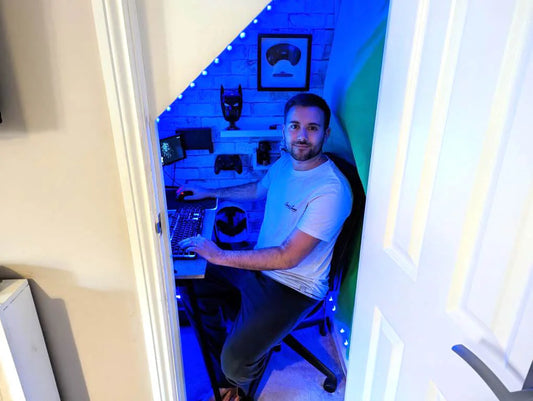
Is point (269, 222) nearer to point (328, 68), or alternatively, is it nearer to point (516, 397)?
point (328, 68)

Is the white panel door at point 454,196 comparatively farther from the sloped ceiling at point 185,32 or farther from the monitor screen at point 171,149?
the monitor screen at point 171,149

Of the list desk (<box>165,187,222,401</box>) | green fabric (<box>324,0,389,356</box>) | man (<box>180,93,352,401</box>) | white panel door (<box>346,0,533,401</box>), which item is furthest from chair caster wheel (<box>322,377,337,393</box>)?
white panel door (<box>346,0,533,401</box>)

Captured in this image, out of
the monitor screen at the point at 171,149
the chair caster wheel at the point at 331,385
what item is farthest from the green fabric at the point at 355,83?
the monitor screen at the point at 171,149

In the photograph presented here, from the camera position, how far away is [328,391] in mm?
1725

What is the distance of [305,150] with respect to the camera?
5.33ft

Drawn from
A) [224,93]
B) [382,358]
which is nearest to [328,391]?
[382,358]

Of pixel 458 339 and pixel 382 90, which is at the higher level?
pixel 382 90

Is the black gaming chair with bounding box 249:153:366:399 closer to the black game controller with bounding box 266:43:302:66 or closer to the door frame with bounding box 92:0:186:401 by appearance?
the black game controller with bounding box 266:43:302:66

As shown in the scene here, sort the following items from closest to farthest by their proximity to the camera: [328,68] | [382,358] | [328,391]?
1. [382,358]
2. [328,391]
3. [328,68]

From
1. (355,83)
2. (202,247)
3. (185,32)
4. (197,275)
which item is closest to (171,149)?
(202,247)

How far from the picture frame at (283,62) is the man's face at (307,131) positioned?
1.35 ft

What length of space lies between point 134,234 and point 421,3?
85 centimetres

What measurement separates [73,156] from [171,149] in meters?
1.18

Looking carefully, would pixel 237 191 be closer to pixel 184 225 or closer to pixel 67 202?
pixel 184 225
